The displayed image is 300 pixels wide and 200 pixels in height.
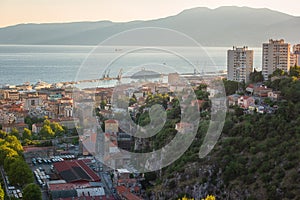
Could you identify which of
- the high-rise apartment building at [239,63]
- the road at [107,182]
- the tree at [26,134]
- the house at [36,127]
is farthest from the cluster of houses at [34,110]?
the high-rise apartment building at [239,63]

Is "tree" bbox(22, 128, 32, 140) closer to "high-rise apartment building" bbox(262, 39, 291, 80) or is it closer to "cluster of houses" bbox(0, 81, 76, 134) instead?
"cluster of houses" bbox(0, 81, 76, 134)

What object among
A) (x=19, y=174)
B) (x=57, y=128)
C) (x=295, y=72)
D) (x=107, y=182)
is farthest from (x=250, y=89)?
(x=57, y=128)

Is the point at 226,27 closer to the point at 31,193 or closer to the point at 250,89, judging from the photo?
the point at 250,89

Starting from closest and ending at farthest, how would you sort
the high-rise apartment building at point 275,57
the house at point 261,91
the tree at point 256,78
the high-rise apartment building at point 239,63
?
the house at point 261,91, the tree at point 256,78, the high-rise apartment building at point 275,57, the high-rise apartment building at point 239,63

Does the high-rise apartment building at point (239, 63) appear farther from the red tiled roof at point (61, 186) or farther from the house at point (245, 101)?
the red tiled roof at point (61, 186)

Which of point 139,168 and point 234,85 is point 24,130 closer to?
point 139,168

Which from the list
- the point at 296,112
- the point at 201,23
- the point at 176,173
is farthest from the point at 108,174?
the point at 201,23
